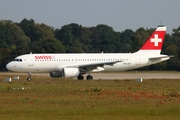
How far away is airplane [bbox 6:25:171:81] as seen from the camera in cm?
5228

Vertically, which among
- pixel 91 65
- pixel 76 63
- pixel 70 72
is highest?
pixel 76 63

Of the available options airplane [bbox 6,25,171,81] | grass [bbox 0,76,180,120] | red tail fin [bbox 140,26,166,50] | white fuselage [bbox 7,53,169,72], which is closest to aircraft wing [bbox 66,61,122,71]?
airplane [bbox 6,25,171,81]

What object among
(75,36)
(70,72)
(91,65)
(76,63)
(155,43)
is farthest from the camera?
(75,36)

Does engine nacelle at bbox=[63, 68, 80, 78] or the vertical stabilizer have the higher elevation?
the vertical stabilizer

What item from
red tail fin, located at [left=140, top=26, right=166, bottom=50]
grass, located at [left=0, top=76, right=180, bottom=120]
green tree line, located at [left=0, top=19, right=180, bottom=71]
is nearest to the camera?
grass, located at [left=0, top=76, right=180, bottom=120]

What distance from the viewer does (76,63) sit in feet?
176

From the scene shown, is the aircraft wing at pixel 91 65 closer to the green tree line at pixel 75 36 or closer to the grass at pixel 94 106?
the grass at pixel 94 106

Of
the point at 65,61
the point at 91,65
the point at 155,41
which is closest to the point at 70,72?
the point at 91,65

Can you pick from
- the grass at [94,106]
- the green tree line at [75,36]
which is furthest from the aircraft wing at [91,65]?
the green tree line at [75,36]

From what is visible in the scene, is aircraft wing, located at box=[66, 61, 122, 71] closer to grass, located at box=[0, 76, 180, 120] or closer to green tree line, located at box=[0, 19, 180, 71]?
grass, located at box=[0, 76, 180, 120]

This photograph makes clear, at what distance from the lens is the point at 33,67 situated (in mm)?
52500

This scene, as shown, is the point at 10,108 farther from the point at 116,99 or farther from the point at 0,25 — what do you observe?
the point at 0,25

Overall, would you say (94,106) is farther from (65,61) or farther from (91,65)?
(65,61)

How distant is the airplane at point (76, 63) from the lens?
52281 millimetres
